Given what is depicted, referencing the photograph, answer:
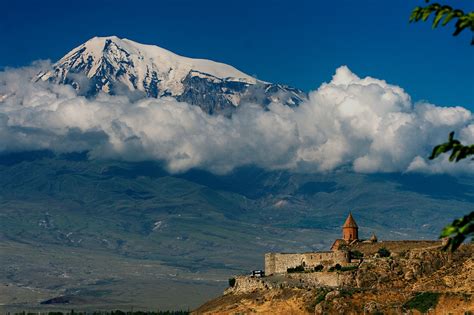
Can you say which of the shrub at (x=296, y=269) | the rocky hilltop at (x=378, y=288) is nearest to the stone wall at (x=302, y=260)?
the shrub at (x=296, y=269)

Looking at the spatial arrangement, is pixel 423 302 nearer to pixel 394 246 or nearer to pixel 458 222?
pixel 394 246

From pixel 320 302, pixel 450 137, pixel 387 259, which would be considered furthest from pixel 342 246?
pixel 450 137

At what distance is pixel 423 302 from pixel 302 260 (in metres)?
29.8

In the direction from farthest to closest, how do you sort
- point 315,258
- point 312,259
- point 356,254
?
1. point 312,259
2. point 315,258
3. point 356,254

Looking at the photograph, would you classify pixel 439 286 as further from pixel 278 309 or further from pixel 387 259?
pixel 278 309

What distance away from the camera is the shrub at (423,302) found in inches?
3608

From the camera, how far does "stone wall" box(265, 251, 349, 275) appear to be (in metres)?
114

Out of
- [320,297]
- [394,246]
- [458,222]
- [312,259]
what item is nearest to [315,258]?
[312,259]

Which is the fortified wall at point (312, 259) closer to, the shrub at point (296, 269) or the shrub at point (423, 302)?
the shrub at point (296, 269)

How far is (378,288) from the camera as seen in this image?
102 meters

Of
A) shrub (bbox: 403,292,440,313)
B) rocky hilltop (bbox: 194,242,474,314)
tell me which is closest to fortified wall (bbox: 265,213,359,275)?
rocky hilltop (bbox: 194,242,474,314)

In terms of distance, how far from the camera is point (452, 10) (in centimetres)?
2267

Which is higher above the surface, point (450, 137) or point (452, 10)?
point (452, 10)

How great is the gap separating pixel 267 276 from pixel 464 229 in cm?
10018
